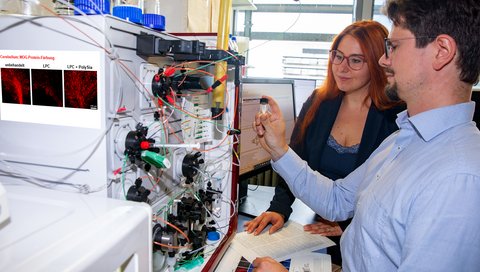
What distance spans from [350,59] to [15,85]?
1.29m

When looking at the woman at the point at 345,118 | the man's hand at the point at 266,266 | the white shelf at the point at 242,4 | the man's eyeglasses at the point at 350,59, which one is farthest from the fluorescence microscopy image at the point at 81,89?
the white shelf at the point at 242,4

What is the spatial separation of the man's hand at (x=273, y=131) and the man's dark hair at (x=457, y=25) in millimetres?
504

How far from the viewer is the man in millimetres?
636

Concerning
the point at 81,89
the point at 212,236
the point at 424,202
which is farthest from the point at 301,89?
the point at 81,89

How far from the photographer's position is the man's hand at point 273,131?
1145 mm

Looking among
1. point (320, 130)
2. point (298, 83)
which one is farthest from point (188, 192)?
point (298, 83)

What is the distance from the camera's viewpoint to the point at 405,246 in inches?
27.0

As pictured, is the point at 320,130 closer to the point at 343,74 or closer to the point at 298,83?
the point at 343,74

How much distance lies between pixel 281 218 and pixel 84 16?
1034 millimetres

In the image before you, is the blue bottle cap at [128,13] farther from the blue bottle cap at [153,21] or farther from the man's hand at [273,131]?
the man's hand at [273,131]

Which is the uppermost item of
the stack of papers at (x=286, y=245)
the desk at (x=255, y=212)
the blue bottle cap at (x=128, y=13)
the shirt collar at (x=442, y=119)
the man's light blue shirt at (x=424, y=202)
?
the blue bottle cap at (x=128, y=13)

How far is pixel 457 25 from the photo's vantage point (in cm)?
74

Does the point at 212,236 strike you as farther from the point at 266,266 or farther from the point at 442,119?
the point at 442,119

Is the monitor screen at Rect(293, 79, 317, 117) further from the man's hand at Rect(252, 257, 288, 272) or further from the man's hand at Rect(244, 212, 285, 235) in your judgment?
the man's hand at Rect(252, 257, 288, 272)
